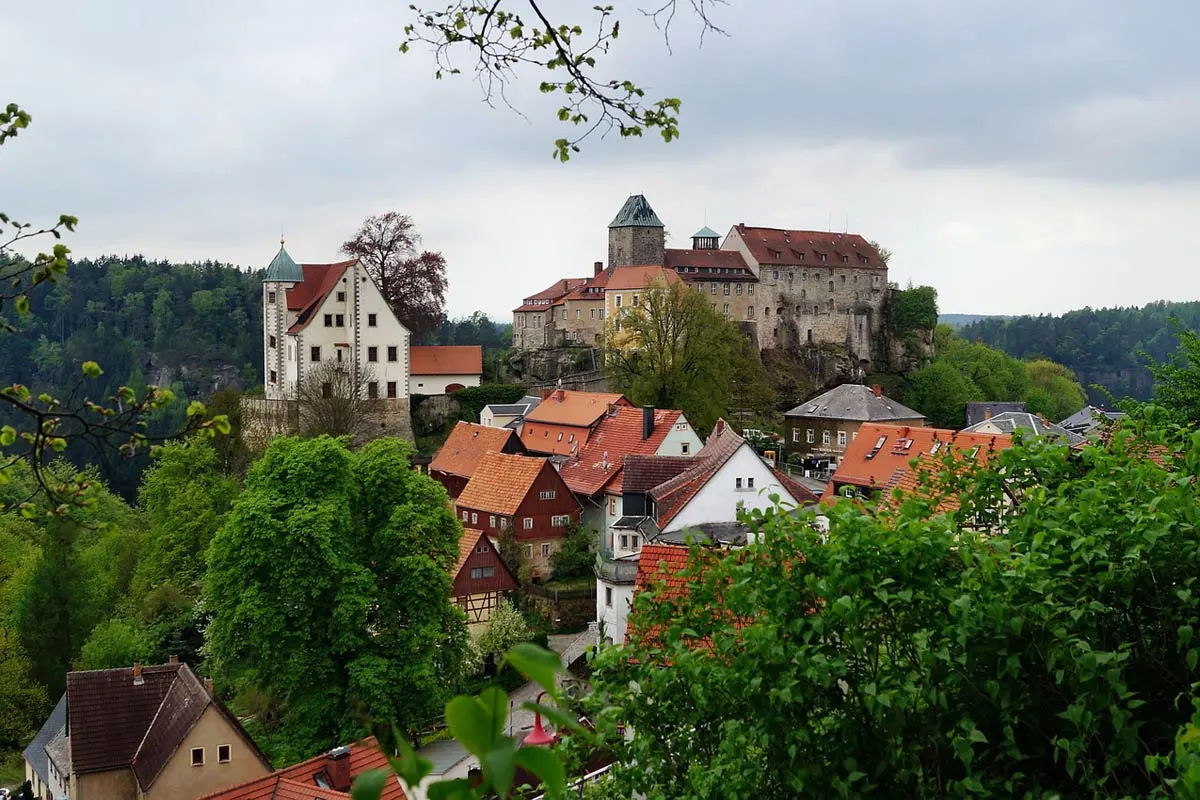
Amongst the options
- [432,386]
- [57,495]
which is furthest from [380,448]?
[432,386]

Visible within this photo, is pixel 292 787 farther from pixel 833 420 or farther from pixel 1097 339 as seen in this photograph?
pixel 1097 339

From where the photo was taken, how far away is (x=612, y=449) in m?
43.0

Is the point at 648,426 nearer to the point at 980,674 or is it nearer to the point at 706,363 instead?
the point at 706,363

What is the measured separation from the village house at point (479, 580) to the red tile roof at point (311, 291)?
23.8 m

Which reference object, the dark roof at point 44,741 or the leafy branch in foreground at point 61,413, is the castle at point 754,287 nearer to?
the dark roof at point 44,741

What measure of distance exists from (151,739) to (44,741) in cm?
598

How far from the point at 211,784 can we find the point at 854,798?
1895 cm

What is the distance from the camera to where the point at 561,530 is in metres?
39.0

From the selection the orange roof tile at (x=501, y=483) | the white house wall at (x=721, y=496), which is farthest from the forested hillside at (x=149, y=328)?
the white house wall at (x=721, y=496)

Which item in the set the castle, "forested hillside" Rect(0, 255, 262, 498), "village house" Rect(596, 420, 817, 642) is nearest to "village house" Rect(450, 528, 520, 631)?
"village house" Rect(596, 420, 817, 642)

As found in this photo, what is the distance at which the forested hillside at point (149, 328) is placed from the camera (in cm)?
9712

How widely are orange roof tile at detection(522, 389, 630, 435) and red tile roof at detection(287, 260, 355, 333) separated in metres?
11.7

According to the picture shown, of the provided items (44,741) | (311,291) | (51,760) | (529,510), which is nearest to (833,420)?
(529,510)

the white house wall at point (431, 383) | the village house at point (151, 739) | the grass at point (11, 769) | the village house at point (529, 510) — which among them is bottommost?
the grass at point (11, 769)
